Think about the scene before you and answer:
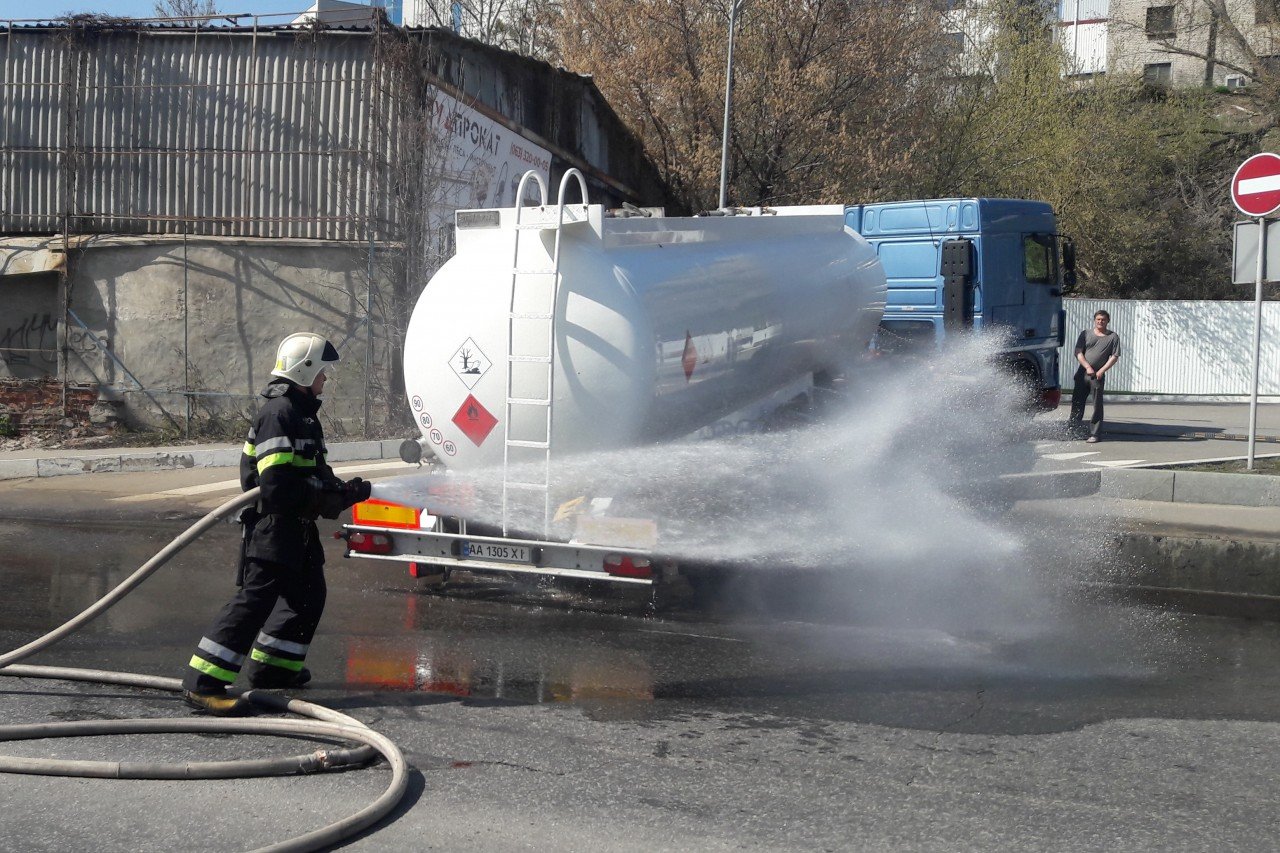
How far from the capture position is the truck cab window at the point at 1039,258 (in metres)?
14.9

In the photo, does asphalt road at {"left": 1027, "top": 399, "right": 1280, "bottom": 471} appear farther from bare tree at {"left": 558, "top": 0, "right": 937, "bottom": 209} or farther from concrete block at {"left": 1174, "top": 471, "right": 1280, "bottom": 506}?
bare tree at {"left": 558, "top": 0, "right": 937, "bottom": 209}

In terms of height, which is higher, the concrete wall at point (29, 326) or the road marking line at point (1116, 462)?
the concrete wall at point (29, 326)

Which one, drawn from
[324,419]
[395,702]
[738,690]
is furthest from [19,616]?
[324,419]

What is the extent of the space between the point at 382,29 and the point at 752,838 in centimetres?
1338

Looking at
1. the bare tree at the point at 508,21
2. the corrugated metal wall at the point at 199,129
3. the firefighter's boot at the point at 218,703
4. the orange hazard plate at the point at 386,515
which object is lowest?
the firefighter's boot at the point at 218,703

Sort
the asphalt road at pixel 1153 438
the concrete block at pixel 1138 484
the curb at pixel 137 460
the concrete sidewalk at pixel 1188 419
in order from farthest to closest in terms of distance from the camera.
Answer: the concrete sidewalk at pixel 1188 419
the asphalt road at pixel 1153 438
the curb at pixel 137 460
the concrete block at pixel 1138 484

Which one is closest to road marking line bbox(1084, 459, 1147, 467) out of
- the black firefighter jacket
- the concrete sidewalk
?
the concrete sidewalk

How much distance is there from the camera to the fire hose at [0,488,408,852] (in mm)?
4086

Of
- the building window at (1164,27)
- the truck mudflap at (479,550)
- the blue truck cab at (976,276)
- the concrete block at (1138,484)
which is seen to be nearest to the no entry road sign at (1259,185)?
the concrete block at (1138,484)

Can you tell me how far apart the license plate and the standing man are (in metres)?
10.4

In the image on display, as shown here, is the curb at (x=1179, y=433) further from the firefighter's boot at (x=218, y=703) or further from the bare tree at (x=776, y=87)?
the firefighter's boot at (x=218, y=703)

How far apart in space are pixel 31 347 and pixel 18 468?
10.8ft

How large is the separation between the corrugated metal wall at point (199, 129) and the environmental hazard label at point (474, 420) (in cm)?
903

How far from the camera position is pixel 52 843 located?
12.6 feet
